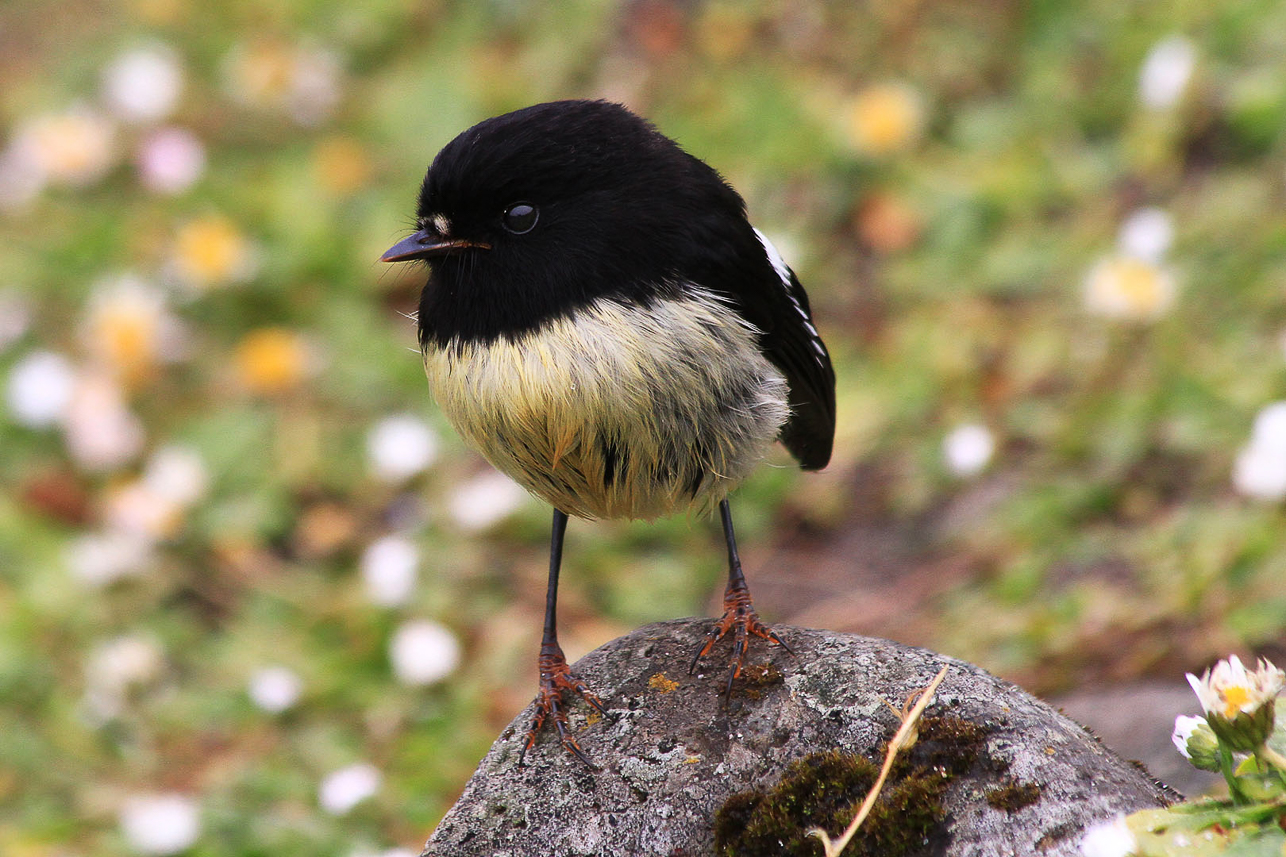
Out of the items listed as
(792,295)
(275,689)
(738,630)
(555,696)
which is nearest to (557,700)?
(555,696)

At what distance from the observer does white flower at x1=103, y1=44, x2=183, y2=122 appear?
6754mm

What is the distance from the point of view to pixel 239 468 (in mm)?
5375

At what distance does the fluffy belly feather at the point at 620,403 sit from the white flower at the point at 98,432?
2.99 metres

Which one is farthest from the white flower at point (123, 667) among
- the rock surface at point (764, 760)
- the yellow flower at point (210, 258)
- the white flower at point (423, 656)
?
the rock surface at point (764, 760)

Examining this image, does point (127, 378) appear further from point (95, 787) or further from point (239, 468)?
point (95, 787)

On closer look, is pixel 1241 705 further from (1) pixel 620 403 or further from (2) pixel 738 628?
(1) pixel 620 403

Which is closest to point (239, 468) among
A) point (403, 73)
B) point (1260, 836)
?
point (403, 73)

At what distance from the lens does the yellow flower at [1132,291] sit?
4.61m

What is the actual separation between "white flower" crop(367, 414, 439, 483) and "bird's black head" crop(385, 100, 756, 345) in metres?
2.31

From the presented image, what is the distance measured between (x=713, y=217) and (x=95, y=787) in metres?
2.84

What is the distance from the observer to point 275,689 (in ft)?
13.7

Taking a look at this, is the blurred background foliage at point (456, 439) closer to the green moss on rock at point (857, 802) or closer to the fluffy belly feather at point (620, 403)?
the fluffy belly feather at point (620, 403)

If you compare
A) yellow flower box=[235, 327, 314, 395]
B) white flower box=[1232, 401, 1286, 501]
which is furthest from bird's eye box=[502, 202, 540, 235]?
yellow flower box=[235, 327, 314, 395]

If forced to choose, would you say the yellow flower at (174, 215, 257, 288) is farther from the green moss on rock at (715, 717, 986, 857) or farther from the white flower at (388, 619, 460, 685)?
the green moss on rock at (715, 717, 986, 857)
